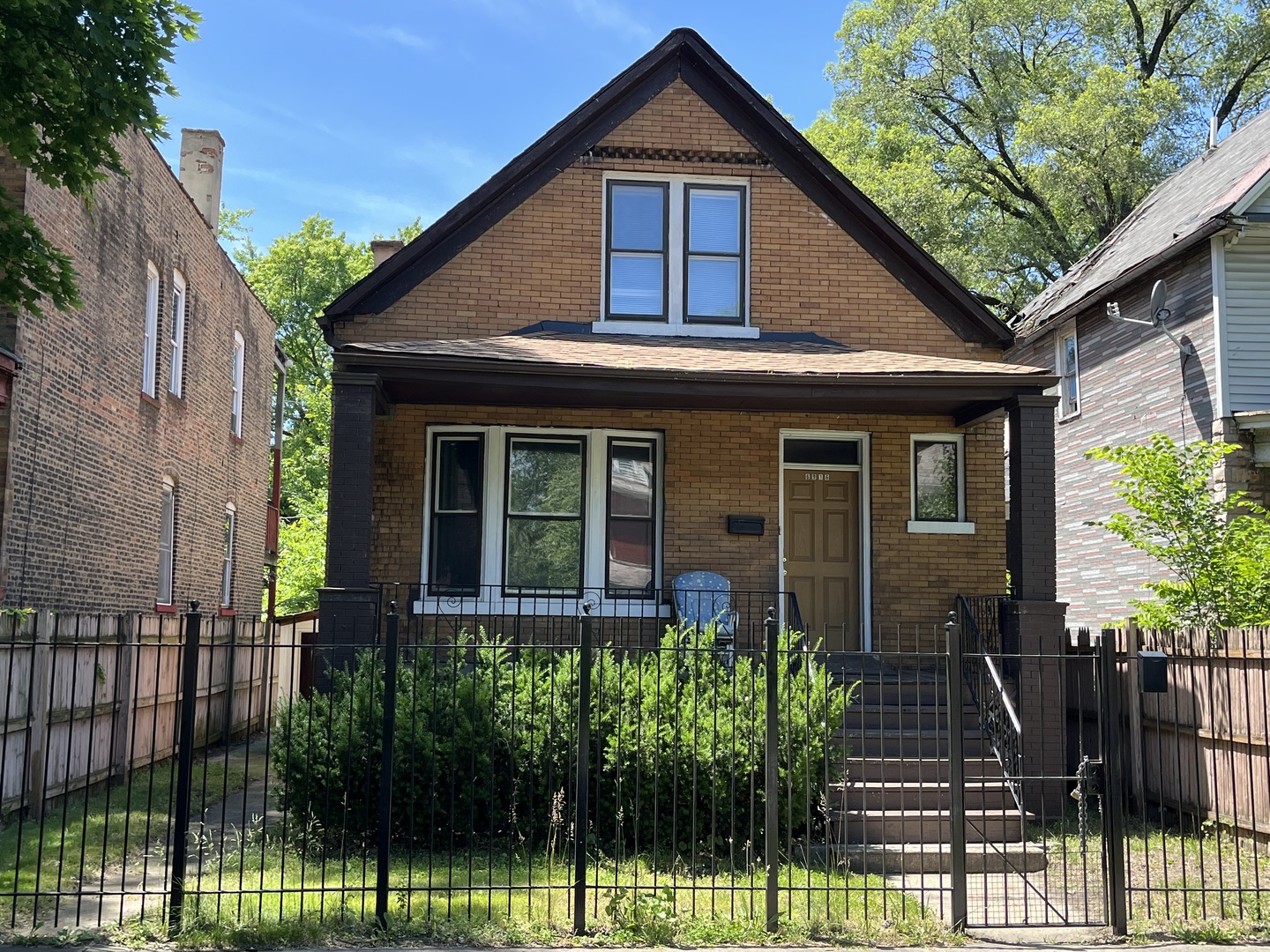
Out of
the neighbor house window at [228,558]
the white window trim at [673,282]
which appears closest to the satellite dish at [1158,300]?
the white window trim at [673,282]

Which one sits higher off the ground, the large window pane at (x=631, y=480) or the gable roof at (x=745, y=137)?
the gable roof at (x=745, y=137)

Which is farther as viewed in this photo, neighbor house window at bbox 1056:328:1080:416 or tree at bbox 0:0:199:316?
neighbor house window at bbox 1056:328:1080:416

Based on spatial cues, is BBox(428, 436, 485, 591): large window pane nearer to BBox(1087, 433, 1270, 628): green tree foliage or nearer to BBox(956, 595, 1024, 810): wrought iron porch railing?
BBox(956, 595, 1024, 810): wrought iron porch railing

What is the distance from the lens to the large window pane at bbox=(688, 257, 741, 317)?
14.5 m

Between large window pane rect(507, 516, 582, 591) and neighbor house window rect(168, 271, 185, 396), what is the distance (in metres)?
7.36

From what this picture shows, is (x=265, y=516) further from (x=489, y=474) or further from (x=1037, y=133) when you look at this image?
(x=1037, y=133)

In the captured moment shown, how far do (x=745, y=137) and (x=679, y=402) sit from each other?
3.72m

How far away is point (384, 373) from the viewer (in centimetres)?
1175

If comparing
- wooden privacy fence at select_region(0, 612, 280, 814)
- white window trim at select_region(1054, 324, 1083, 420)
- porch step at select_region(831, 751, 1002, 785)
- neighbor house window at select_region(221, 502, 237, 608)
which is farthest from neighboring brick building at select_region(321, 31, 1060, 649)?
neighbor house window at select_region(221, 502, 237, 608)

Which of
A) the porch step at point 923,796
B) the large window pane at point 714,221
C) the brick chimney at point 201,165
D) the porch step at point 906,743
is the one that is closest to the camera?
the porch step at point 923,796

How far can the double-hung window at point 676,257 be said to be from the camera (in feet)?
47.2

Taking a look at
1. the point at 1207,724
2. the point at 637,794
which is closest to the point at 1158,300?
the point at 1207,724

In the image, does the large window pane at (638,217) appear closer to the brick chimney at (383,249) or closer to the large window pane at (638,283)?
the large window pane at (638,283)

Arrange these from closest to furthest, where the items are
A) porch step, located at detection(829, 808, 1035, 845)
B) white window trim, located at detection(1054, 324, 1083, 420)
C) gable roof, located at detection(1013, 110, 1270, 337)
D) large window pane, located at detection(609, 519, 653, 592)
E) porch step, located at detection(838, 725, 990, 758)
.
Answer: porch step, located at detection(829, 808, 1035, 845) → porch step, located at detection(838, 725, 990, 758) → large window pane, located at detection(609, 519, 653, 592) → gable roof, located at detection(1013, 110, 1270, 337) → white window trim, located at detection(1054, 324, 1083, 420)
